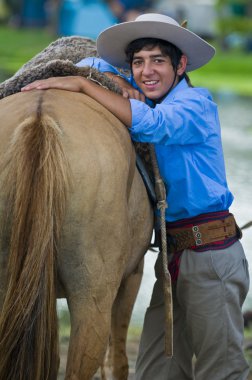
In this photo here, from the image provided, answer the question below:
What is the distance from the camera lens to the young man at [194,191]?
3922 millimetres

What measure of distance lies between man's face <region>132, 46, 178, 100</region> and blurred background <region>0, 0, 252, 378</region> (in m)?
2.20

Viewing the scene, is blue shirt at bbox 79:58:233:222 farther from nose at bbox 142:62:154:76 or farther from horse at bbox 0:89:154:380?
horse at bbox 0:89:154:380

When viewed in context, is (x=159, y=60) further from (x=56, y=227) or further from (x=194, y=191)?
(x=56, y=227)

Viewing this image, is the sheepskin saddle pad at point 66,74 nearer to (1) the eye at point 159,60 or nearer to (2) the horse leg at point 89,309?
(1) the eye at point 159,60

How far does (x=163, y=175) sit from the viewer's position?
3.95 metres

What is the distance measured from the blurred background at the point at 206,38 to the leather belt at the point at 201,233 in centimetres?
190

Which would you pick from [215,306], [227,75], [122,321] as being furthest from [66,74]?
[227,75]

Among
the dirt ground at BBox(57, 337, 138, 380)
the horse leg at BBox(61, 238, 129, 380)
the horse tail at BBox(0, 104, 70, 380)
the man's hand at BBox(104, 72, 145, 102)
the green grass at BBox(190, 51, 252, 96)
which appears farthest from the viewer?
the green grass at BBox(190, 51, 252, 96)

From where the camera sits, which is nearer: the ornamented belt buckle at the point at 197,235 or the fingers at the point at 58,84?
the fingers at the point at 58,84

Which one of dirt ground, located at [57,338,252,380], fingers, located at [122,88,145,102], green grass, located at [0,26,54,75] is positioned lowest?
dirt ground, located at [57,338,252,380]

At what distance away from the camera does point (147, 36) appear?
4.00 meters

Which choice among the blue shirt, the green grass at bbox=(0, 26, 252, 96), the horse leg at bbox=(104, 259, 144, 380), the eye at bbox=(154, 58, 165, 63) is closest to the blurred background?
the green grass at bbox=(0, 26, 252, 96)

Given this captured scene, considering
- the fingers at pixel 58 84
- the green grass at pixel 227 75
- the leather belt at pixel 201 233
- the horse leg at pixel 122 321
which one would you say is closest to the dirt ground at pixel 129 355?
the horse leg at pixel 122 321

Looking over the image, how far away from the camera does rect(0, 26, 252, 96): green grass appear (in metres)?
22.7
